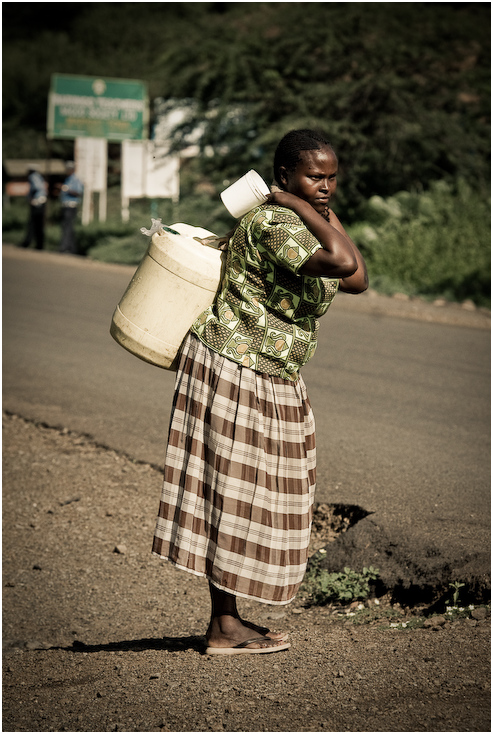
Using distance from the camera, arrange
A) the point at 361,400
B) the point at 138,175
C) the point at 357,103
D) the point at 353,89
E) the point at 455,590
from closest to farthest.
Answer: the point at 455,590 → the point at 361,400 → the point at 353,89 → the point at 357,103 → the point at 138,175

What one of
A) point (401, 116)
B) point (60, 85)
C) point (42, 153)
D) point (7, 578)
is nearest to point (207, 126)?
point (401, 116)

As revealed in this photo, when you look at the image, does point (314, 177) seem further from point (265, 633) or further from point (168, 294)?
point (265, 633)

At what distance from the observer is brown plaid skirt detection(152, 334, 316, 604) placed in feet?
8.50

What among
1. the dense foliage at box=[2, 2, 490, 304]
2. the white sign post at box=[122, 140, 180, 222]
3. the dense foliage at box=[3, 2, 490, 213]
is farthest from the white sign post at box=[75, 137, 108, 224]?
the dense foliage at box=[3, 2, 490, 213]

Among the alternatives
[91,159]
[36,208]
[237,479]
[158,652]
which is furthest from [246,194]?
[91,159]

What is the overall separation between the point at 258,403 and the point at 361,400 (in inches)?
158

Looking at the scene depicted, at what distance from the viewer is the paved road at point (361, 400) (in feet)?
14.5

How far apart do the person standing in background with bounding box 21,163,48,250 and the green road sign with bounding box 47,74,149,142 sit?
2.89 m

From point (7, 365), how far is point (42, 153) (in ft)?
91.1

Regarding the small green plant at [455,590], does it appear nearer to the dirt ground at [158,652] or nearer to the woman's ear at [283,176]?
the dirt ground at [158,652]

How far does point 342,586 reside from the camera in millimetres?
3584

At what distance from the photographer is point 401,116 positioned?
15.0m

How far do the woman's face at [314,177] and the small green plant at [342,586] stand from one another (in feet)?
6.08

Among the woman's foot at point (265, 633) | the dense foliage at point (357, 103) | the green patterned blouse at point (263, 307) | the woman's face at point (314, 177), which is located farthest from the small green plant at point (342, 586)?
the dense foliage at point (357, 103)
